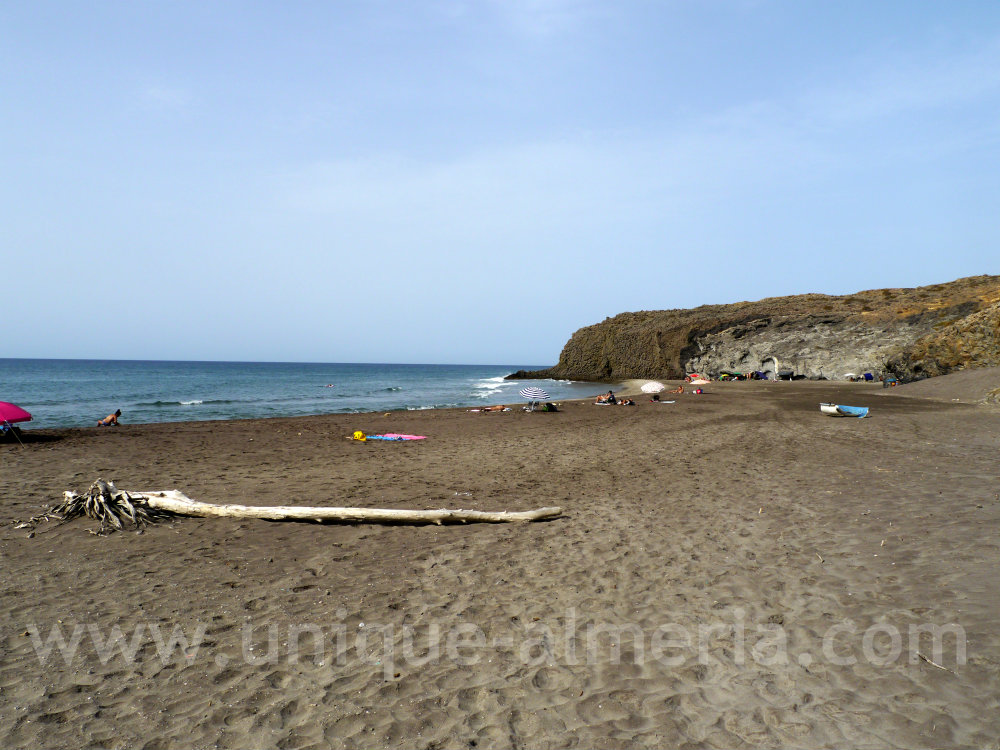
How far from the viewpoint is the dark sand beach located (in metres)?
3.50

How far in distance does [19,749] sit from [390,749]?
2.21 meters

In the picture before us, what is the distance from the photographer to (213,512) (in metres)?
8.00

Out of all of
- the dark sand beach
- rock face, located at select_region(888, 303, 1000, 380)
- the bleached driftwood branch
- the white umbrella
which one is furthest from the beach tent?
rock face, located at select_region(888, 303, 1000, 380)

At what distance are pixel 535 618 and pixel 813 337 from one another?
5515 cm

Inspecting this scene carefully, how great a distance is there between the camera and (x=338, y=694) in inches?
151

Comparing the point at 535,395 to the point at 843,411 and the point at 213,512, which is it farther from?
the point at 213,512

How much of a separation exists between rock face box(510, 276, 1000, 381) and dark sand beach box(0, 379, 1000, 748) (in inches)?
1052

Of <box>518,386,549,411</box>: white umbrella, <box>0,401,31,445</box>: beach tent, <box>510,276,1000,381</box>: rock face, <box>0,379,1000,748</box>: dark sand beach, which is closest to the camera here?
<box>0,379,1000,748</box>: dark sand beach

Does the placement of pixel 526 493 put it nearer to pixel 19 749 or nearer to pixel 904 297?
Answer: pixel 19 749

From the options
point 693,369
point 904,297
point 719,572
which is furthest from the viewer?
point 693,369

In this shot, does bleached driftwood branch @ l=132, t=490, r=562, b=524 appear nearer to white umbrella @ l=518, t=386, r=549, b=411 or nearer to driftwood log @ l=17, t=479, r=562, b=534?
driftwood log @ l=17, t=479, r=562, b=534

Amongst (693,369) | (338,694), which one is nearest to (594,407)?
(338,694)

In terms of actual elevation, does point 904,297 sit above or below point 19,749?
above

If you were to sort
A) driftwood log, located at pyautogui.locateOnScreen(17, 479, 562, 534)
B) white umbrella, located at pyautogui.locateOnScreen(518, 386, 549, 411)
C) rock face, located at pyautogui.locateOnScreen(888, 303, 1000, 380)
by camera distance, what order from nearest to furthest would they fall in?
driftwood log, located at pyautogui.locateOnScreen(17, 479, 562, 534)
white umbrella, located at pyautogui.locateOnScreen(518, 386, 549, 411)
rock face, located at pyautogui.locateOnScreen(888, 303, 1000, 380)
